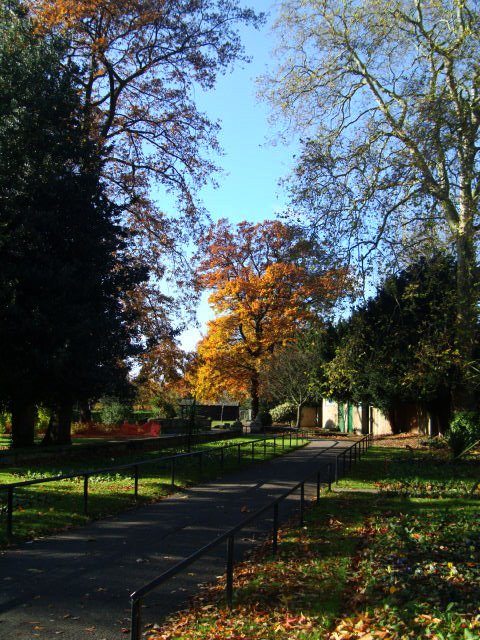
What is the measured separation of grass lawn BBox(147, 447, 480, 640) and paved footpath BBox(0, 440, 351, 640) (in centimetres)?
45

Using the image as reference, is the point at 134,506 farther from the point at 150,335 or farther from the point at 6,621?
the point at 150,335

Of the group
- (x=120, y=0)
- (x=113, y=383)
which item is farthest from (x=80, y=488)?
(x=120, y=0)

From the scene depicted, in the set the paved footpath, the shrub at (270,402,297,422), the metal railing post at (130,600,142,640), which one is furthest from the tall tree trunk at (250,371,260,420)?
the metal railing post at (130,600,142,640)

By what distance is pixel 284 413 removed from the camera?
4828 cm

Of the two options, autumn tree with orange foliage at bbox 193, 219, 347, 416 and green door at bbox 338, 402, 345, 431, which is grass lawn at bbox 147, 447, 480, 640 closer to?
autumn tree with orange foliage at bbox 193, 219, 347, 416

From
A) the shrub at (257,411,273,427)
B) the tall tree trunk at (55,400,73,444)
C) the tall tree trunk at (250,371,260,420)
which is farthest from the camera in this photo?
the shrub at (257,411,273,427)

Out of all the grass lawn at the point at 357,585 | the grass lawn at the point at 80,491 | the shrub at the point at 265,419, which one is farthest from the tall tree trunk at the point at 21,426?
the shrub at the point at 265,419

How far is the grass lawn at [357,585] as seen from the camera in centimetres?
457

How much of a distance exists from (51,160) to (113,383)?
6.60m

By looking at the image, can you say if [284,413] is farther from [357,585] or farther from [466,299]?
[357,585]

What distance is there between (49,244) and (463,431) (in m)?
14.0

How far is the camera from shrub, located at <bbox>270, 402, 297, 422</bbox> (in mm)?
48031

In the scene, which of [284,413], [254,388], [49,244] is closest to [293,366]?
[254,388]

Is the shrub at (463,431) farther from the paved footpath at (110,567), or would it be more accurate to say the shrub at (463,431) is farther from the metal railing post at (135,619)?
the metal railing post at (135,619)
